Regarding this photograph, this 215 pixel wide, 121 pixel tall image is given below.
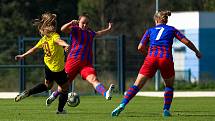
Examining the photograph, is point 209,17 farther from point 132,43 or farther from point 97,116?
point 97,116

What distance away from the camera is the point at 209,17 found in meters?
47.2

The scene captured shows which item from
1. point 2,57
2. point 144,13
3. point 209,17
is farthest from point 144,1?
point 2,57

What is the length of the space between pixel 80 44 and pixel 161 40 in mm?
1832

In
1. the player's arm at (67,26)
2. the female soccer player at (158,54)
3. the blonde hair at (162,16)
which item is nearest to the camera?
the female soccer player at (158,54)

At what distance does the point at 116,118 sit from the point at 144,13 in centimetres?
5650

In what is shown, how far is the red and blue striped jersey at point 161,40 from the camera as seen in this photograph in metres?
15.1

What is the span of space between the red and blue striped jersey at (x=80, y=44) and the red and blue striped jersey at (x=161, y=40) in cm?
144

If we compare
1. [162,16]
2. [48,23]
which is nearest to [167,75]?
[162,16]

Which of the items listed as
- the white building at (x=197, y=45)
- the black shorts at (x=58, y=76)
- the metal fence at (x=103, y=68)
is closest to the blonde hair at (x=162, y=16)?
the black shorts at (x=58, y=76)

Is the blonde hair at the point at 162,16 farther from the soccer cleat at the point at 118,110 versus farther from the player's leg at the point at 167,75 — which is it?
the soccer cleat at the point at 118,110

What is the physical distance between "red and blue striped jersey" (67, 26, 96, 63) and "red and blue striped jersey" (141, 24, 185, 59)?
1.44 meters

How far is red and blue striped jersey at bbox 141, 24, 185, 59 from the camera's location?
1513cm

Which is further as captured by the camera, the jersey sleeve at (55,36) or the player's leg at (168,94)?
the jersey sleeve at (55,36)

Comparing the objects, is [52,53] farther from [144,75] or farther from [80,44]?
[144,75]
